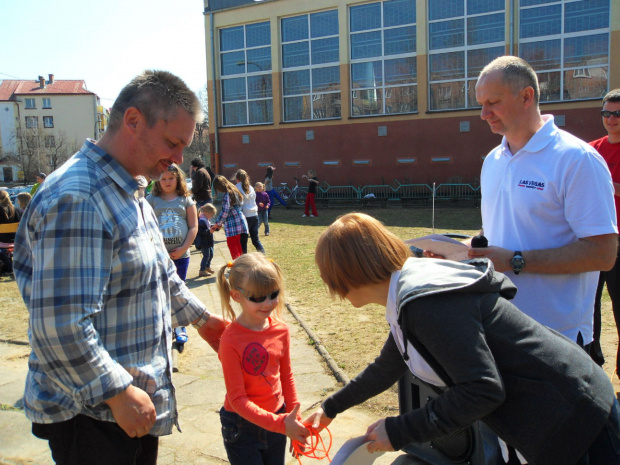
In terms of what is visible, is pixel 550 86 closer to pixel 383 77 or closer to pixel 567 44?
pixel 567 44

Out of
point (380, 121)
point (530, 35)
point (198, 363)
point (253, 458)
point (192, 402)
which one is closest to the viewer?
point (253, 458)

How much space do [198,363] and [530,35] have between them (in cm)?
2196

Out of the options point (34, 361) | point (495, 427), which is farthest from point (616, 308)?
point (34, 361)

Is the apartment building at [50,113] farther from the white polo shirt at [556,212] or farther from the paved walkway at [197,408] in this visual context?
the white polo shirt at [556,212]

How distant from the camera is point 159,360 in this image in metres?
2.13

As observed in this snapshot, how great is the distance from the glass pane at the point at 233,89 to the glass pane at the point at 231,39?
5.33ft

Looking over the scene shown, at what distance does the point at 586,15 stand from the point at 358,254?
23932mm

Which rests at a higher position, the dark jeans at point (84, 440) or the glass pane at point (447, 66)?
the glass pane at point (447, 66)

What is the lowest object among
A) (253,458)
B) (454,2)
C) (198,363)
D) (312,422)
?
(198,363)

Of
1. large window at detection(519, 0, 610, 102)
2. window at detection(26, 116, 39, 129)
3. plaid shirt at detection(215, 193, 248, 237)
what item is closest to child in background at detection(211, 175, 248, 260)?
plaid shirt at detection(215, 193, 248, 237)

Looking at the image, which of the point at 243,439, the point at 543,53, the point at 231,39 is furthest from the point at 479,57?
the point at 243,439

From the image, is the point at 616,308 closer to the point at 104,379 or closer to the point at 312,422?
the point at 312,422

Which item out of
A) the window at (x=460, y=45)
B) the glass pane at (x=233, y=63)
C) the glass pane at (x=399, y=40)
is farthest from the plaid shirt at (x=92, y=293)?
the glass pane at (x=233, y=63)

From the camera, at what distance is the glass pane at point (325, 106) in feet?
86.6
